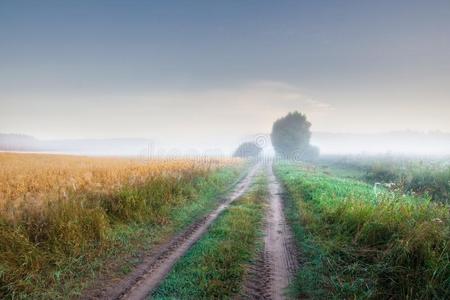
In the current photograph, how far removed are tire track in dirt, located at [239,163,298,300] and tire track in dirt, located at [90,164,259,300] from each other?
1793mm

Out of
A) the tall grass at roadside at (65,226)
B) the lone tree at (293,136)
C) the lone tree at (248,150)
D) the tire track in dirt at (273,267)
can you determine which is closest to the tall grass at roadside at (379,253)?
the tire track in dirt at (273,267)

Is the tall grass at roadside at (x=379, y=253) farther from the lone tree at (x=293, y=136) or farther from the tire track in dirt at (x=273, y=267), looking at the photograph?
the lone tree at (x=293, y=136)

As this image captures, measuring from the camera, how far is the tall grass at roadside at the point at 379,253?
228 inches

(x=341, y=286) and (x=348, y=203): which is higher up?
(x=348, y=203)

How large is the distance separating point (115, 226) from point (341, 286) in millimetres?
6614

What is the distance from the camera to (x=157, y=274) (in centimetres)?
707

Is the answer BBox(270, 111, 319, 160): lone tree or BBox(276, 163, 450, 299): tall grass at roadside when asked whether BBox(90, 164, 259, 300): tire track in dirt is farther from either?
BBox(270, 111, 319, 160): lone tree

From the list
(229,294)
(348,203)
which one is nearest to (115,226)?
(229,294)

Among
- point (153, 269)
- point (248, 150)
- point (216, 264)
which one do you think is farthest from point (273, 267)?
point (248, 150)

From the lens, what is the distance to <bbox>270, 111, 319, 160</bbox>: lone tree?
86250mm

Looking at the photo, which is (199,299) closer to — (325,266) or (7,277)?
(325,266)

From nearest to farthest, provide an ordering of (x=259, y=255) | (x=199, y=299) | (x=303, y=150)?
(x=199, y=299), (x=259, y=255), (x=303, y=150)

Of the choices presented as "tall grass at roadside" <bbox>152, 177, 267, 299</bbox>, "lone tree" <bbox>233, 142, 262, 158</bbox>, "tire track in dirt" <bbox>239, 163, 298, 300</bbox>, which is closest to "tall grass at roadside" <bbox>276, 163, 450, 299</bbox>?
"tire track in dirt" <bbox>239, 163, 298, 300</bbox>

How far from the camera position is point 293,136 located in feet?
283
